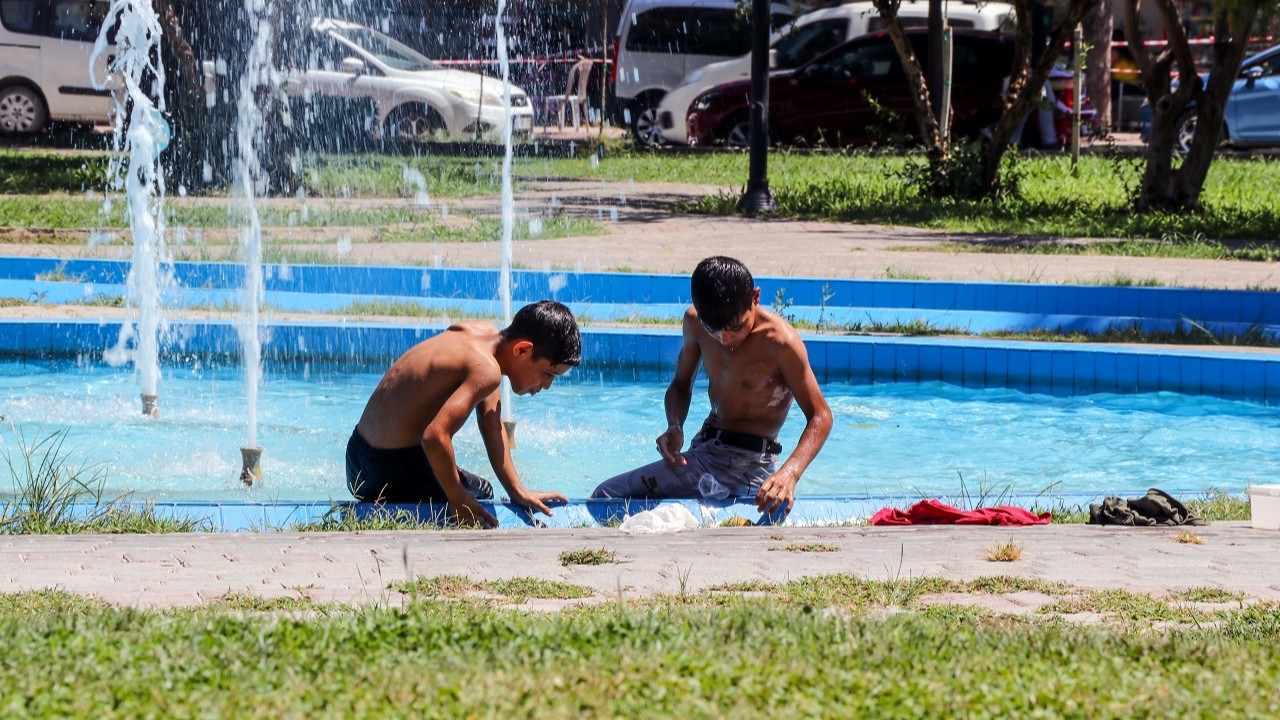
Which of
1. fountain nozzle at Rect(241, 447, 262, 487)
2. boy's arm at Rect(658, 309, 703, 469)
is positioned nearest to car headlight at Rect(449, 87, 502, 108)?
fountain nozzle at Rect(241, 447, 262, 487)

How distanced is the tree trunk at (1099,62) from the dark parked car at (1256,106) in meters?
2.47

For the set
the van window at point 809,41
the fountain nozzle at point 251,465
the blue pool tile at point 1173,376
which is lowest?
the fountain nozzle at point 251,465

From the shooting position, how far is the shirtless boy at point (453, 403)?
521cm

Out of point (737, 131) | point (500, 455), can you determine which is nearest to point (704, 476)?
point (500, 455)

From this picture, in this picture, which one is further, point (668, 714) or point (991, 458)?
point (991, 458)

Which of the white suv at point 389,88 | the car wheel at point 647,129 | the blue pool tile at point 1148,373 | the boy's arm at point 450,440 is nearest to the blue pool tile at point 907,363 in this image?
the blue pool tile at point 1148,373

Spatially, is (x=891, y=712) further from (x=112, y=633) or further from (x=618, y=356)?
(x=618, y=356)

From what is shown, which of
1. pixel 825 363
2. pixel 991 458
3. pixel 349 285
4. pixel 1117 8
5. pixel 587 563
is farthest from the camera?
pixel 1117 8

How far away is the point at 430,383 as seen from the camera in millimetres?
5359

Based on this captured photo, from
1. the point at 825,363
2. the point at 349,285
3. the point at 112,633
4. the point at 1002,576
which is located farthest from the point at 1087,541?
the point at 349,285

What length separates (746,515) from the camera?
18.2ft

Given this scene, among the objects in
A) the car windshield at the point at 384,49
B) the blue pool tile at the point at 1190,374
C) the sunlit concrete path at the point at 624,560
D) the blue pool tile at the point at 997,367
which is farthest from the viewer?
the car windshield at the point at 384,49

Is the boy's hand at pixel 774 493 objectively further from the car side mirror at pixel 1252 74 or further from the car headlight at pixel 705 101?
the car side mirror at pixel 1252 74

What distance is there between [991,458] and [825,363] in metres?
1.46
